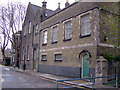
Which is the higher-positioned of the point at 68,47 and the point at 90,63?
the point at 68,47

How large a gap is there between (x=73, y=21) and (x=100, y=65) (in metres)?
6.33

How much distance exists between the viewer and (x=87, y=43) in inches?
547

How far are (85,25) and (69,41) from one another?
9.31 ft

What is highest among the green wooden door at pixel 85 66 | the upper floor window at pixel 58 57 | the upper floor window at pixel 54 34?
the upper floor window at pixel 54 34

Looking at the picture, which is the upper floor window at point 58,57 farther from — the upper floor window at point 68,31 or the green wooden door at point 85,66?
the green wooden door at point 85,66

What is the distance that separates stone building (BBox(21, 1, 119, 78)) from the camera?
527 inches

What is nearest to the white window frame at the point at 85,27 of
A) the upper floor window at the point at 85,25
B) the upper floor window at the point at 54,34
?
the upper floor window at the point at 85,25

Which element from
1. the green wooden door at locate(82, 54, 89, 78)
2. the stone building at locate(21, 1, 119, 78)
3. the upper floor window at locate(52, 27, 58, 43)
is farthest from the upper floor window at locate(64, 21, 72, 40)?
the green wooden door at locate(82, 54, 89, 78)

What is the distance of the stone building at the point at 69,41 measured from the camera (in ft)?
43.9

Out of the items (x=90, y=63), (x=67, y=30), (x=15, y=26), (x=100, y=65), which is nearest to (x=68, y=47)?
(x=67, y=30)

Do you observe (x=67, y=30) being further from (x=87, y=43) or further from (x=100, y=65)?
(x=100, y=65)

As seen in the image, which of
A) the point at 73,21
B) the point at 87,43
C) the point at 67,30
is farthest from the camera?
the point at 67,30

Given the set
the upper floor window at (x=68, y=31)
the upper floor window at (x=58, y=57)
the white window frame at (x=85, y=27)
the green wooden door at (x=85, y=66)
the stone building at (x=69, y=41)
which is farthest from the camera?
the upper floor window at (x=58, y=57)

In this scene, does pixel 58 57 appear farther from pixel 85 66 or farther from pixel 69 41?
pixel 85 66
